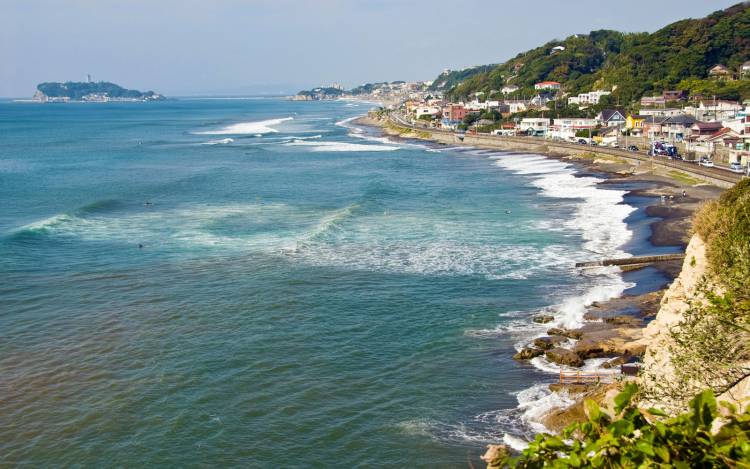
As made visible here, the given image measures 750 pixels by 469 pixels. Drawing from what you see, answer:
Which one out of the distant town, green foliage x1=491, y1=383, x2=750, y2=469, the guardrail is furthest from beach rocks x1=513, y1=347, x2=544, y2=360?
the distant town

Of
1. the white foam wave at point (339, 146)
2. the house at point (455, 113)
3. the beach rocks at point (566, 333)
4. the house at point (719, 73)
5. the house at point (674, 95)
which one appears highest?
the house at point (719, 73)

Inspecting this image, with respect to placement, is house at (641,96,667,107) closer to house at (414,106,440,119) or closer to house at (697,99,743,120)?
house at (697,99,743,120)

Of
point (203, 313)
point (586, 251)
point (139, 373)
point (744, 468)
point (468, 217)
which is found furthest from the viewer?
point (468, 217)

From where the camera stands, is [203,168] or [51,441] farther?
[203,168]

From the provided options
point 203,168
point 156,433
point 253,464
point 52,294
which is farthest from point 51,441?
point 203,168

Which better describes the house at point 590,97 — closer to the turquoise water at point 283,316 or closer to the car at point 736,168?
the car at point 736,168

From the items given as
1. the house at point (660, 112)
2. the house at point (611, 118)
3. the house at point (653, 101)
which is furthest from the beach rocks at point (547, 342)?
the house at point (653, 101)

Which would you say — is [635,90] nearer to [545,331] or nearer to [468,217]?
[468,217]
